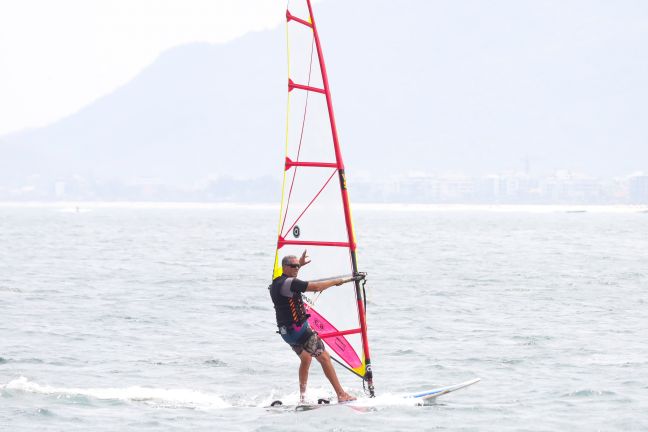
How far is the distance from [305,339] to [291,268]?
90 cm

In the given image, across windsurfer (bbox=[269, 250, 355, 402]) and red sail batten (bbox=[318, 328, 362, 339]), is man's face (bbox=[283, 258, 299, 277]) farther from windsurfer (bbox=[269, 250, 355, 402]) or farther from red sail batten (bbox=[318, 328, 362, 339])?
red sail batten (bbox=[318, 328, 362, 339])

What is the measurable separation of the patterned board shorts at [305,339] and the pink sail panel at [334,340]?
0.55 m

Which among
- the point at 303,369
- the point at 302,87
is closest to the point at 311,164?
the point at 302,87

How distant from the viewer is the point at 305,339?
13688 millimetres

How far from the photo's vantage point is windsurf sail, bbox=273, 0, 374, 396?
13.9 metres

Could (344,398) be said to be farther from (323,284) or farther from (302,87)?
(302,87)

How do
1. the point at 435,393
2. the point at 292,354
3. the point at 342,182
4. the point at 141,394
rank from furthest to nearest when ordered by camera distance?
the point at 292,354 < the point at 141,394 < the point at 435,393 < the point at 342,182

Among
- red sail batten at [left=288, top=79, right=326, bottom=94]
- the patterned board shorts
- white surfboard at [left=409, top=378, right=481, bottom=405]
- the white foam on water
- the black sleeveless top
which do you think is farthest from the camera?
white surfboard at [left=409, top=378, right=481, bottom=405]

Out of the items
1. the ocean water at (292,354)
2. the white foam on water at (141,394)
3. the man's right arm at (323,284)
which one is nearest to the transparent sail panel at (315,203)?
the man's right arm at (323,284)

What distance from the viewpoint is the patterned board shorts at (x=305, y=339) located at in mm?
13648

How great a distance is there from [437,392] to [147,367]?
206 inches

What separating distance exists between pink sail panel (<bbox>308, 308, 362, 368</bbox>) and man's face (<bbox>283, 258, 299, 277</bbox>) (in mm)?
948

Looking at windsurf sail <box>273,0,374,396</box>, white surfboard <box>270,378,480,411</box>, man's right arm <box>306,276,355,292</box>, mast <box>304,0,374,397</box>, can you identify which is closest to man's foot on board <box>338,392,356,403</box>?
white surfboard <box>270,378,480,411</box>

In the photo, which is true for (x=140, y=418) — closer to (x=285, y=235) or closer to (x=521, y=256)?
(x=285, y=235)
